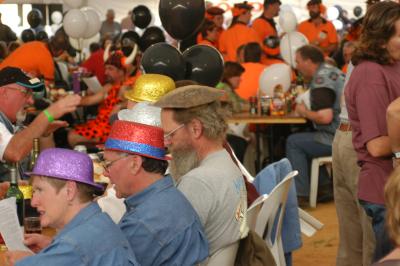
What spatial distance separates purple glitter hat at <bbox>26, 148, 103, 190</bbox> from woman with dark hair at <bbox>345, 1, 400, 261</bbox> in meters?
1.53

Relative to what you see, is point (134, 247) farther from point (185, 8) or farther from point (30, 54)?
point (30, 54)

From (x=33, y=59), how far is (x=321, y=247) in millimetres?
3276

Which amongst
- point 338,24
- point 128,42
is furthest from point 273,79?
point 338,24

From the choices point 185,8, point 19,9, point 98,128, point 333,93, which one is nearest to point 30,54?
point 98,128

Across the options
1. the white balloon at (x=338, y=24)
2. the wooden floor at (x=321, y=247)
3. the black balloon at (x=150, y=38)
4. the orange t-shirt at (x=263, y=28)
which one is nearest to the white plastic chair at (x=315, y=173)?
the wooden floor at (x=321, y=247)

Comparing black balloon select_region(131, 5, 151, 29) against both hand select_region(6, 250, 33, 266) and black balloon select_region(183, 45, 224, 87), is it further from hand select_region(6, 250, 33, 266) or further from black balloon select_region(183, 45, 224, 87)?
Answer: hand select_region(6, 250, 33, 266)

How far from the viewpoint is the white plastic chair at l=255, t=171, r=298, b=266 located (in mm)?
3826

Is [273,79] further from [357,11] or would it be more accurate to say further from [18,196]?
[357,11]

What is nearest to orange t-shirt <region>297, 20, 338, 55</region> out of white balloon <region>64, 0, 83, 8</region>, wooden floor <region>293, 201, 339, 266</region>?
white balloon <region>64, 0, 83, 8</region>

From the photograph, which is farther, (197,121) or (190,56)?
(190,56)

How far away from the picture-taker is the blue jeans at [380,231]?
12.3ft

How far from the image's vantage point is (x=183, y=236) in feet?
9.39

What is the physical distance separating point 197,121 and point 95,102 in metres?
5.60

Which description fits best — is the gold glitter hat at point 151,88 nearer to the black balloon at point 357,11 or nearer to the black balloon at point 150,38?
the black balloon at point 150,38
